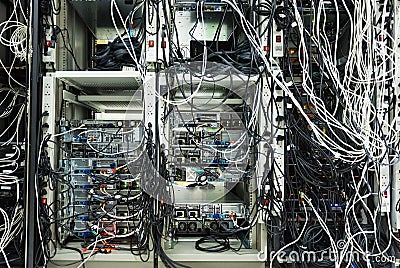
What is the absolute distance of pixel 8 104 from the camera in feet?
5.62

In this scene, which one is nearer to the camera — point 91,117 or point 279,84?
point 279,84

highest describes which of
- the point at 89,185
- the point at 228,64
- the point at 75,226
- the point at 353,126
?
the point at 228,64

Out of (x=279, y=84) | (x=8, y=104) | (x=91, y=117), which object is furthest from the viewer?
(x=91, y=117)

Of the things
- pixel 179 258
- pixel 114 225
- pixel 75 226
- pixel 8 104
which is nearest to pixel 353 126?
pixel 179 258

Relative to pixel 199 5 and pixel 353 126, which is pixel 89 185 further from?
pixel 353 126

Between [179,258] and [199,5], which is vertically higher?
[199,5]

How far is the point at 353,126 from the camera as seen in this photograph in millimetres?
1389

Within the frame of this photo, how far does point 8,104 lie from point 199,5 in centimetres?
115

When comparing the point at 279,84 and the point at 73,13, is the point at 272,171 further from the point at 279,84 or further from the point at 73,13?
the point at 73,13

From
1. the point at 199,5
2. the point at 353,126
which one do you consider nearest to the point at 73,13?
the point at 199,5

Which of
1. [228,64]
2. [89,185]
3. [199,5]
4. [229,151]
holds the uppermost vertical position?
[199,5]

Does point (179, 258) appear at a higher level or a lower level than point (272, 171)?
lower

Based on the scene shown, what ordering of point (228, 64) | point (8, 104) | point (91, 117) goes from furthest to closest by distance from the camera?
point (91, 117), point (8, 104), point (228, 64)

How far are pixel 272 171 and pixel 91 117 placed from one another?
1.25 m
